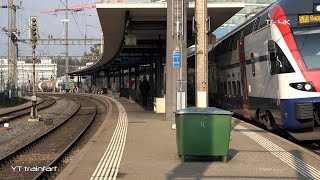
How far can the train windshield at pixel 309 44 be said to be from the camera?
1251 centimetres

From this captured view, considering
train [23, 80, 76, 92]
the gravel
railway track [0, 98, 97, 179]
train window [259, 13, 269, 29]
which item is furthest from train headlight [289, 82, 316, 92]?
train [23, 80, 76, 92]

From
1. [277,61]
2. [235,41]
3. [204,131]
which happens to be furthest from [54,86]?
[204,131]

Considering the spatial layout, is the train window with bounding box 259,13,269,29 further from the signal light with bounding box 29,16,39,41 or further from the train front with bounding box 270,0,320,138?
the signal light with bounding box 29,16,39,41

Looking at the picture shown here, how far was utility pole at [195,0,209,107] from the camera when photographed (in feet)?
55.3

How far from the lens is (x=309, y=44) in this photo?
12766 mm

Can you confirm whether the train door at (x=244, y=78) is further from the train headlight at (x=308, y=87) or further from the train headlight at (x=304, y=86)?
the train headlight at (x=308, y=87)

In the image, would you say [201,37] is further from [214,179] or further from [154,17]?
[214,179]

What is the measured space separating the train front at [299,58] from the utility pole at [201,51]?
387cm

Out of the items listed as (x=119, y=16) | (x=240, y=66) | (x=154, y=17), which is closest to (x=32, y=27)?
(x=119, y=16)

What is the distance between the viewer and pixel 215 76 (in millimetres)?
24406

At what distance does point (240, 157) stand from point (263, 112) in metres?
4.88

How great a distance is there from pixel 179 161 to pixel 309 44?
17.2 feet

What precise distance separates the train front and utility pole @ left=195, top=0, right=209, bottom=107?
3.87 m

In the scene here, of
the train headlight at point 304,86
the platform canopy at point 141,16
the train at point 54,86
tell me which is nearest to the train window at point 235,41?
the platform canopy at point 141,16
